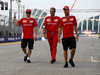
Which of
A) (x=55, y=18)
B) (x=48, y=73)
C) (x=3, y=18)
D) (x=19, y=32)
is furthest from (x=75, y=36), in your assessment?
(x=19, y=32)

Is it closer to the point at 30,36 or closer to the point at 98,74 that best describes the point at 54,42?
the point at 30,36

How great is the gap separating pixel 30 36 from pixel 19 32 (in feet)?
87.1

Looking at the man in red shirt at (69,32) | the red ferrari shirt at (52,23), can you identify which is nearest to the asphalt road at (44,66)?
the man in red shirt at (69,32)

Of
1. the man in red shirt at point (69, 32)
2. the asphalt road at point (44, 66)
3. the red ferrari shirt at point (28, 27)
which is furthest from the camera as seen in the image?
the red ferrari shirt at point (28, 27)

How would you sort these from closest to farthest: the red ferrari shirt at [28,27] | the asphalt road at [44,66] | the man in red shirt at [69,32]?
the asphalt road at [44,66] → the man in red shirt at [69,32] → the red ferrari shirt at [28,27]

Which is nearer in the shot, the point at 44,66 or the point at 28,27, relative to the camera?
the point at 44,66

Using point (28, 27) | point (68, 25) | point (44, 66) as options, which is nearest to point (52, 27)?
point (28, 27)

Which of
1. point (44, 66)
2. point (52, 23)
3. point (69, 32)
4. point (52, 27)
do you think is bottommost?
point (44, 66)

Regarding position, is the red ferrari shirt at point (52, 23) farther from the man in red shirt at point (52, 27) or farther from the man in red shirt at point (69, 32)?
the man in red shirt at point (69, 32)

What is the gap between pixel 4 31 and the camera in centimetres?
2470

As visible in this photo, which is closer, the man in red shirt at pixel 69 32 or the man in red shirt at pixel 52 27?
the man in red shirt at pixel 69 32

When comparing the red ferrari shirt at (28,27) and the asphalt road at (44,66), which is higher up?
the red ferrari shirt at (28,27)

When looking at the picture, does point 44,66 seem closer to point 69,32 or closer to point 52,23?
point 69,32

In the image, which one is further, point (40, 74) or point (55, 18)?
point (55, 18)
